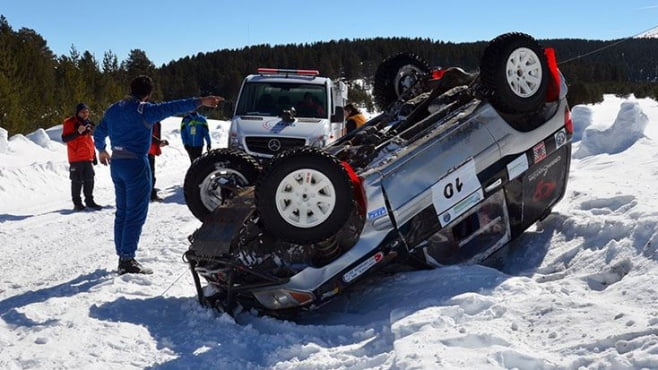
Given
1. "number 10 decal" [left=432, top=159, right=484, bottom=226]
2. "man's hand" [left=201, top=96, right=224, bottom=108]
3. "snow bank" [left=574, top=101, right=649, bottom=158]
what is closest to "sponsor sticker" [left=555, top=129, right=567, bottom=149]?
"number 10 decal" [left=432, top=159, right=484, bottom=226]

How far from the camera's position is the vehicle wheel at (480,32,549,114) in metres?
4.94

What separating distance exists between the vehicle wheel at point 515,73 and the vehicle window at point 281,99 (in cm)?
621

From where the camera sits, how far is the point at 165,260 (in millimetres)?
6668

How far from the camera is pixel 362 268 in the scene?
14.9 ft

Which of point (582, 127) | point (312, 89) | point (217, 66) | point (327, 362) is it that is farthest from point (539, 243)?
point (217, 66)

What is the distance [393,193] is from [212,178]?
1740mm

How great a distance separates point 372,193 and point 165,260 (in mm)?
3020

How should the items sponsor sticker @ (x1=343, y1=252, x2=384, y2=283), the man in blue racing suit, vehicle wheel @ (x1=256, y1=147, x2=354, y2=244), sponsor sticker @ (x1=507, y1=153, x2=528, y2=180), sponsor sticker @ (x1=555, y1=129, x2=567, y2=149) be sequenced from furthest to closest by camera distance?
the man in blue racing suit → sponsor sticker @ (x1=555, y1=129, x2=567, y2=149) → sponsor sticker @ (x1=507, y1=153, x2=528, y2=180) → sponsor sticker @ (x1=343, y1=252, x2=384, y2=283) → vehicle wheel @ (x1=256, y1=147, x2=354, y2=244)

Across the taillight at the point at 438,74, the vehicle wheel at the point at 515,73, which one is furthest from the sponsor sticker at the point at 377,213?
the taillight at the point at 438,74

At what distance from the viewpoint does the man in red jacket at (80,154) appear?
10.2 m

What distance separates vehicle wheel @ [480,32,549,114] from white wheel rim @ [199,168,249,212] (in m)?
2.27

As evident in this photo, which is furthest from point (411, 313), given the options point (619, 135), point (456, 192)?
point (619, 135)

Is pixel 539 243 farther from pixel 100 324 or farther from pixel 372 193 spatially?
pixel 100 324

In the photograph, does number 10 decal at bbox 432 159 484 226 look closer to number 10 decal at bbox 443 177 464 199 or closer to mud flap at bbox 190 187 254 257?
number 10 decal at bbox 443 177 464 199
